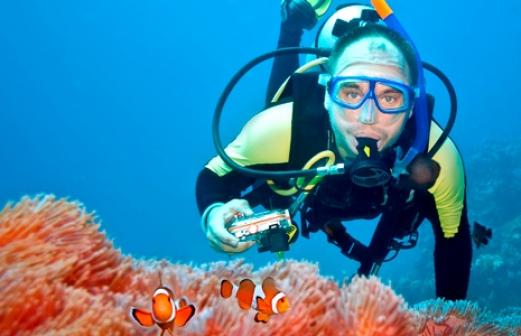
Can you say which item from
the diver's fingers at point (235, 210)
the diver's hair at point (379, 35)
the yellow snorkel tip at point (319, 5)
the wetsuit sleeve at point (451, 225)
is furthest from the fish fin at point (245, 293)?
the yellow snorkel tip at point (319, 5)

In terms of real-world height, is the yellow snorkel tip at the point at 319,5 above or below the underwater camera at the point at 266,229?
above

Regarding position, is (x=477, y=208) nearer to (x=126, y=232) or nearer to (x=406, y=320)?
(x=406, y=320)

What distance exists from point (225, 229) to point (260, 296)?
4.50 ft

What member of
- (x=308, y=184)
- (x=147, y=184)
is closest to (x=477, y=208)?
(x=308, y=184)

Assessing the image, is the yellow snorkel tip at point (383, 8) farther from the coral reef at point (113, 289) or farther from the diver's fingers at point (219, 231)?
the coral reef at point (113, 289)

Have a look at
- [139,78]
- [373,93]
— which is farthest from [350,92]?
[139,78]

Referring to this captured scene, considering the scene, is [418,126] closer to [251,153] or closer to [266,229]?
[251,153]

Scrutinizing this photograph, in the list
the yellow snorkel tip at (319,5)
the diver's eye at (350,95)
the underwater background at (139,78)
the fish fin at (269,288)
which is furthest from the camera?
the underwater background at (139,78)

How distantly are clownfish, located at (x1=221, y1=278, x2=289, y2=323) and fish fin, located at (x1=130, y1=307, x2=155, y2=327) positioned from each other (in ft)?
0.96

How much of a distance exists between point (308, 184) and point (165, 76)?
375 ft

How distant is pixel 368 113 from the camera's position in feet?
10.6

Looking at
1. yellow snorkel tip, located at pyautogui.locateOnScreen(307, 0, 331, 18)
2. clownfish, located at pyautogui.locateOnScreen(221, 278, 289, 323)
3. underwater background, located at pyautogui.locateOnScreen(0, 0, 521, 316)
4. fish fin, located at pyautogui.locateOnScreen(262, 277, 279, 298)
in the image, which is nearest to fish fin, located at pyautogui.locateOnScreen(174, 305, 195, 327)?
clownfish, located at pyautogui.locateOnScreen(221, 278, 289, 323)

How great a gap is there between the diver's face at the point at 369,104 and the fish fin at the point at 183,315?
7.38 feet

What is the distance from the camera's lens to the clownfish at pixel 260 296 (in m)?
1.39
